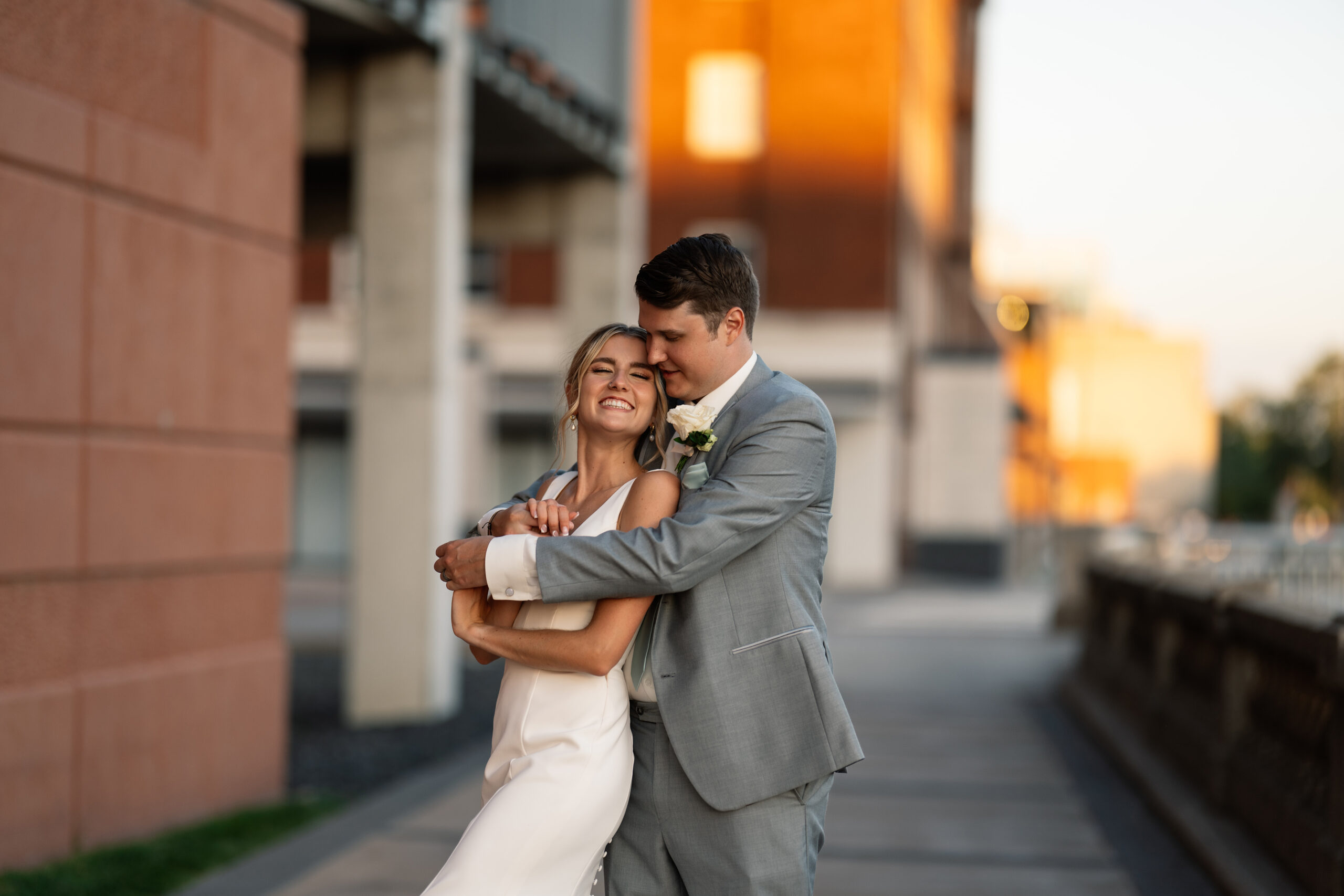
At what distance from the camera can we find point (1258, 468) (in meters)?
102

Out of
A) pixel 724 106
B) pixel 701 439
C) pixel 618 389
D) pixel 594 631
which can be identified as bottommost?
pixel 594 631

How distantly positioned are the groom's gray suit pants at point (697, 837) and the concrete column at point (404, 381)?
7619mm

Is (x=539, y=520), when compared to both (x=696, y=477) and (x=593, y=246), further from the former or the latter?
(x=593, y=246)

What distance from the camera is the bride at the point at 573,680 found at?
10.2 feet

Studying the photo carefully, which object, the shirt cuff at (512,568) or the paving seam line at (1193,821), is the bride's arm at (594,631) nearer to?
the shirt cuff at (512,568)

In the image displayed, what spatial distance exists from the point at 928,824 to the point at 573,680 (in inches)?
184

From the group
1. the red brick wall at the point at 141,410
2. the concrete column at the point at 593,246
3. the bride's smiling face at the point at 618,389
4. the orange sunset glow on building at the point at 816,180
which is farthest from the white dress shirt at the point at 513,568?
the orange sunset glow on building at the point at 816,180

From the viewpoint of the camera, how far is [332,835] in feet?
22.1

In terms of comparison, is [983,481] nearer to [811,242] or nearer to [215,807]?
[811,242]

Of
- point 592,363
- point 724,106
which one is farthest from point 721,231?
point 592,363

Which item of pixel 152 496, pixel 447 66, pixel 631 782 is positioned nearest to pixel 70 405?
pixel 152 496

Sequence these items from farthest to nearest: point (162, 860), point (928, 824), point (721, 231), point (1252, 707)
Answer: point (721, 231) → point (928, 824) → point (1252, 707) → point (162, 860)

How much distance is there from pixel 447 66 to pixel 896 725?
616 cm

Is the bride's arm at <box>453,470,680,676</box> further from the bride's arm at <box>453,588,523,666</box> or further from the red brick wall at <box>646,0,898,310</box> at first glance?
the red brick wall at <box>646,0,898,310</box>
